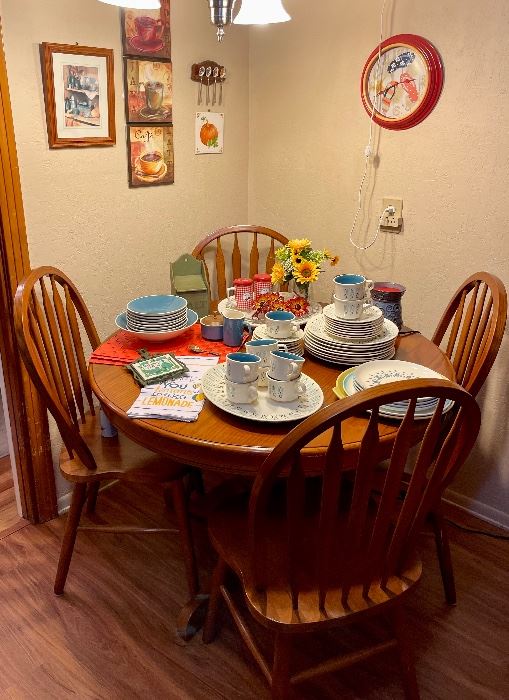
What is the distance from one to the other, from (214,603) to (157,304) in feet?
3.09

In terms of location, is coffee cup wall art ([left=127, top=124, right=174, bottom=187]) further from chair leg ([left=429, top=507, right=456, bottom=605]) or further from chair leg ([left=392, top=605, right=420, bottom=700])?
chair leg ([left=392, top=605, right=420, bottom=700])

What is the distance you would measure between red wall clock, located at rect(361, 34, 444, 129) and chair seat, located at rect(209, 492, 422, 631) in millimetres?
1532

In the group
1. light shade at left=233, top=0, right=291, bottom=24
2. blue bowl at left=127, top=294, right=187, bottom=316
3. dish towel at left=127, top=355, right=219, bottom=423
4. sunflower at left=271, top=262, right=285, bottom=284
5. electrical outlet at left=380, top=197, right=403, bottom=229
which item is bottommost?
dish towel at left=127, top=355, right=219, bottom=423

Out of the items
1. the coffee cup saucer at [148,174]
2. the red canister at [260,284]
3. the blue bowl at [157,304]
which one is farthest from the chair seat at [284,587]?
the coffee cup saucer at [148,174]

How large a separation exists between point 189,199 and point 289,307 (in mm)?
878

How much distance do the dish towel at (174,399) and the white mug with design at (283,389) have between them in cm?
18

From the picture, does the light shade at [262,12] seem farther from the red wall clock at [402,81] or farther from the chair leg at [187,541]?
the chair leg at [187,541]

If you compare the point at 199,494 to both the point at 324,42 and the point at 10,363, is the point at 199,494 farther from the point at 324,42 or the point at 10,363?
the point at 324,42

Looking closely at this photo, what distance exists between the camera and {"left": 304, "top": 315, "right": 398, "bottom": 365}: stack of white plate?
1631 millimetres

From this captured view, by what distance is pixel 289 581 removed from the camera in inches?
49.2

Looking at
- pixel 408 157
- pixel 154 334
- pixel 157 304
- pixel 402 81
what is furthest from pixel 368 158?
pixel 154 334

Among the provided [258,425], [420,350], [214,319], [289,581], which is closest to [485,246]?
[420,350]

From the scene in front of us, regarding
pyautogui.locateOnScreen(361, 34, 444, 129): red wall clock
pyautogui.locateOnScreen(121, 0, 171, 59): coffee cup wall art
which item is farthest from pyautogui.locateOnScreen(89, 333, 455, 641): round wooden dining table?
pyautogui.locateOnScreen(121, 0, 171, 59): coffee cup wall art

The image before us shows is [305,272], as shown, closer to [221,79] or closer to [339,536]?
[339,536]
